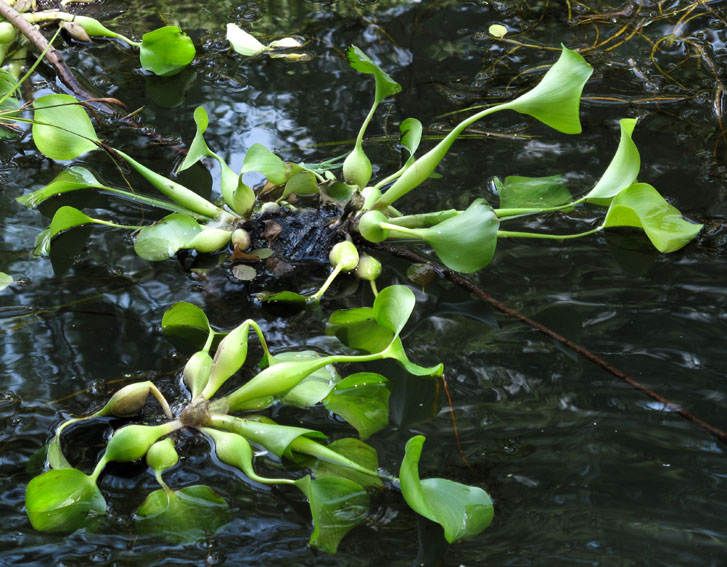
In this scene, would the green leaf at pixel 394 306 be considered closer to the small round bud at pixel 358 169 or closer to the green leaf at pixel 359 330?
the green leaf at pixel 359 330

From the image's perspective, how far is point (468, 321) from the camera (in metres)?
1.10

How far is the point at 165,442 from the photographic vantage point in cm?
88

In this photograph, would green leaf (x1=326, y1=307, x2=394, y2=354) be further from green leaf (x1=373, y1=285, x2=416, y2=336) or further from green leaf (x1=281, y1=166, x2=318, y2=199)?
green leaf (x1=281, y1=166, x2=318, y2=199)

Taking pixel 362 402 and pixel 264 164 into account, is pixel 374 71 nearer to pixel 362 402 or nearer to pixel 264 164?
pixel 264 164

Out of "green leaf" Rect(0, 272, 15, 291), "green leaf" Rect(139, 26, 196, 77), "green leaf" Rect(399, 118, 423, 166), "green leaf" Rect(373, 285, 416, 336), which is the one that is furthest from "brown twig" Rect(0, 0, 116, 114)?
"green leaf" Rect(373, 285, 416, 336)

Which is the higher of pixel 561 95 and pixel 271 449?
pixel 561 95

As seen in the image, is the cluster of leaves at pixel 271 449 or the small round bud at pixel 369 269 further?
the small round bud at pixel 369 269

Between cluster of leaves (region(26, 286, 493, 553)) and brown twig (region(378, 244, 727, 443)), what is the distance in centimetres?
18

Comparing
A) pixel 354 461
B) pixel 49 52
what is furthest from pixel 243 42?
pixel 354 461

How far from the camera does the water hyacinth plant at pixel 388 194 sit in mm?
1088

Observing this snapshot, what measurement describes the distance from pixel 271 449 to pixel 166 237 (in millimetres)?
478

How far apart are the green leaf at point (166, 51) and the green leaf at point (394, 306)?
0.97m

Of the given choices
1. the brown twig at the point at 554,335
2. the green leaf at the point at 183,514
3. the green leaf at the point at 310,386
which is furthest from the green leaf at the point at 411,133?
the green leaf at the point at 183,514

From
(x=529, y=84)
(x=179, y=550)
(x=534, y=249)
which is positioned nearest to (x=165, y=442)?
(x=179, y=550)
